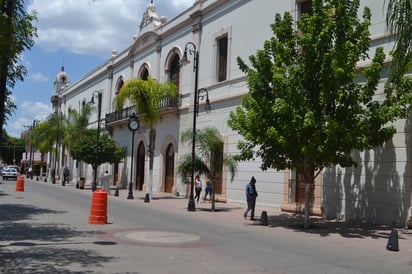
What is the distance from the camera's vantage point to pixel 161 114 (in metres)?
33.5

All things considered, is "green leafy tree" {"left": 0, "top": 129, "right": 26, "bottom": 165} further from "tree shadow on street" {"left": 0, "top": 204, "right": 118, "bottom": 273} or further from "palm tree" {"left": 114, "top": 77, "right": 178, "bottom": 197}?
"tree shadow on street" {"left": 0, "top": 204, "right": 118, "bottom": 273}

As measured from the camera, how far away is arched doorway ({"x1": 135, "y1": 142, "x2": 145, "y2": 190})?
3841 centimetres

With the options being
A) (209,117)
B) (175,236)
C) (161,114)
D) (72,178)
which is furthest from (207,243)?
(72,178)

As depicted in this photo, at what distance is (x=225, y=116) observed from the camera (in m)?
26.3

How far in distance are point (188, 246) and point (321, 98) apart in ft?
20.3

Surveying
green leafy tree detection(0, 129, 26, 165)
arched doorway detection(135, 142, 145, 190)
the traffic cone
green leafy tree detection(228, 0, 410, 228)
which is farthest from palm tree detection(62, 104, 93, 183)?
green leafy tree detection(0, 129, 26, 165)

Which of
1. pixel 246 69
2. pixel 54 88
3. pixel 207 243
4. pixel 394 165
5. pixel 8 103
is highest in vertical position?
pixel 54 88

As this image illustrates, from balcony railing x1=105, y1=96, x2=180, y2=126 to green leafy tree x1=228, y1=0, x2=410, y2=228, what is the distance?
1564cm

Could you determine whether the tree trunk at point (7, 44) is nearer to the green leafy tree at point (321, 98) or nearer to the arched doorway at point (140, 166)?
the green leafy tree at point (321, 98)

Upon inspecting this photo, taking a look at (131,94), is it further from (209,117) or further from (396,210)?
(396,210)

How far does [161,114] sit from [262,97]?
1892cm

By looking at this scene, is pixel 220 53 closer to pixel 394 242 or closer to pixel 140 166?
pixel 140 166

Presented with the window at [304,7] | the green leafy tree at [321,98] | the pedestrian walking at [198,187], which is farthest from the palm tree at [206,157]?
the window at [304,7]

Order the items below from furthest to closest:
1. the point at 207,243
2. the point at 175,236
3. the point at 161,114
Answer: the point at 161,114 < the point at 175,236 < the point at 207,243
